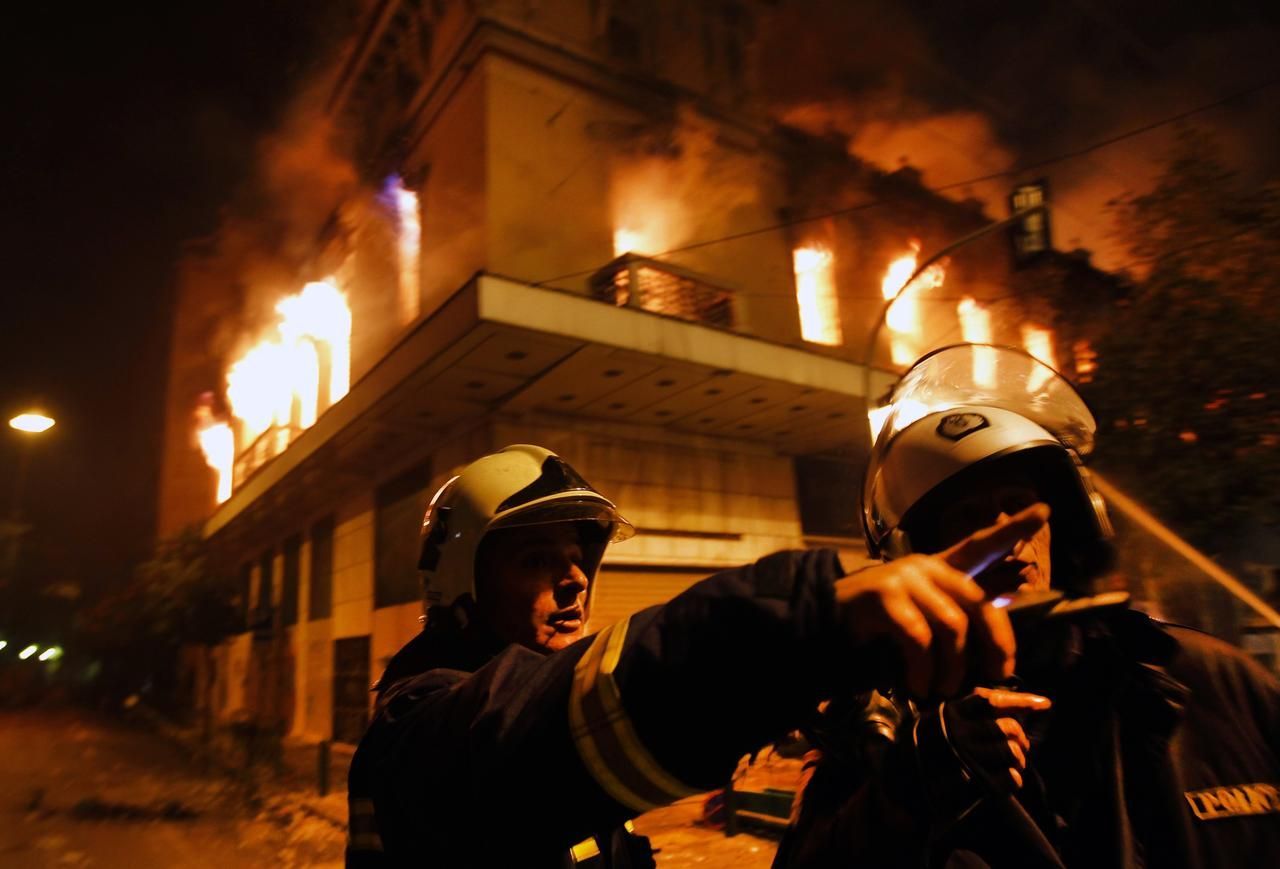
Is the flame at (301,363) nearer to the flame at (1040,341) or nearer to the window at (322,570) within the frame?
the window at (322,570)

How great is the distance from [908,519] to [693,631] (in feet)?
4.22

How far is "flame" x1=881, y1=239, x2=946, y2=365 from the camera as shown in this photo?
15281 millimetres

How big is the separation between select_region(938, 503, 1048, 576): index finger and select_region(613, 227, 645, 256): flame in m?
11.3

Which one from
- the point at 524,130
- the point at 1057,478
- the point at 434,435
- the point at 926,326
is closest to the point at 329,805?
the point at 434,435

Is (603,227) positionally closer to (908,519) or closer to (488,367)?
(488,367)

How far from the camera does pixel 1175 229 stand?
8.77 meters

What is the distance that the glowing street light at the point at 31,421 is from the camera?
43.1ft

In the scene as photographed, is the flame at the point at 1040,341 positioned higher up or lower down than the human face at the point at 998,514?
higher up


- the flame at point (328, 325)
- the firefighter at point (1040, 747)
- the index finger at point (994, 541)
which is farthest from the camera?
the flame at point (328, 325)

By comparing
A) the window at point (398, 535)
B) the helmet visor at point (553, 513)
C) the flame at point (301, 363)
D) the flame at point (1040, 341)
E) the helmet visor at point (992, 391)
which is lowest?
the helmet visor at point (553, 513)

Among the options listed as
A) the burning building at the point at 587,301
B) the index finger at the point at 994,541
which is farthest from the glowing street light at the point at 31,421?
the index finger at the point at 994,541

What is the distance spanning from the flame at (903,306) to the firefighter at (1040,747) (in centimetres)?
1386

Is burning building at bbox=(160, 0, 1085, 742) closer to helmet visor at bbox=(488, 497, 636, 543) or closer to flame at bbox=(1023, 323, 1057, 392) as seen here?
flame at bbox=(1023, 323, 1057, 392)

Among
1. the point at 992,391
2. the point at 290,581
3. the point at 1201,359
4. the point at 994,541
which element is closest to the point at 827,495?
the point at 1201,359
